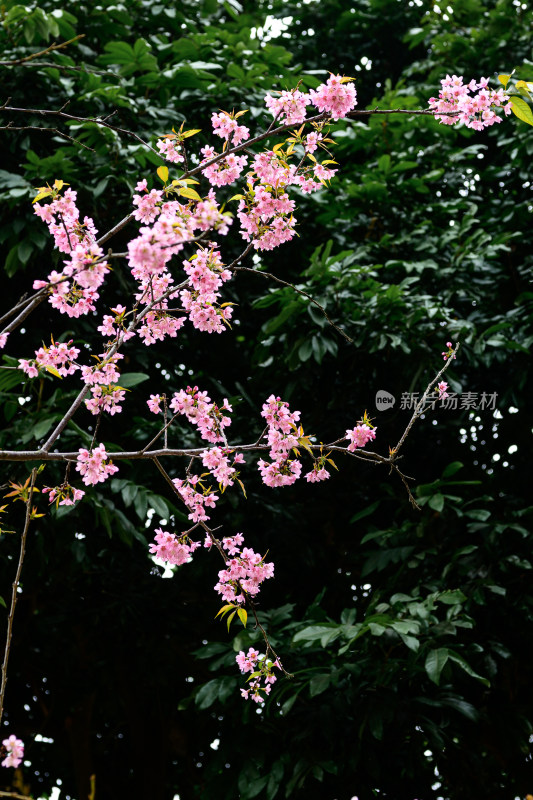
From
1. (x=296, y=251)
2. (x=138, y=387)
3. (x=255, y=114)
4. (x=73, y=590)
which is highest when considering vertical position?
(x=255, y=114)

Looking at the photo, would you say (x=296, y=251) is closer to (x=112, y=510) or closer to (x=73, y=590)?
(x=112, y=510)

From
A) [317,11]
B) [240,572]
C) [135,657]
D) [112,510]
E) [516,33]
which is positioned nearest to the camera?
[240,572]

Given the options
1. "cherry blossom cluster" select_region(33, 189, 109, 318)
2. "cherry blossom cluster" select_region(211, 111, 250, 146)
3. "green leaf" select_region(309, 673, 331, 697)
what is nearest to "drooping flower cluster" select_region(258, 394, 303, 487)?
"cherry blossom cluster" select_region(33, 189, 109, 318)

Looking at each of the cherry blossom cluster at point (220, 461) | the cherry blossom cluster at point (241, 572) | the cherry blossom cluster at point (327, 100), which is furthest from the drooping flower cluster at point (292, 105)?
the cherry blossom cluster at point (241, 572)

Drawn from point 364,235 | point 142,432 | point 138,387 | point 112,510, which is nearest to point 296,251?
point 364,235

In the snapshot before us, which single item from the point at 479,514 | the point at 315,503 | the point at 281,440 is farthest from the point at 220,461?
the point at 315,503

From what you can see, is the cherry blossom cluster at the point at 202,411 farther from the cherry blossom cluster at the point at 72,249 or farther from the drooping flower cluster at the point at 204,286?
the cherry blossom cluster at the point at 72,249

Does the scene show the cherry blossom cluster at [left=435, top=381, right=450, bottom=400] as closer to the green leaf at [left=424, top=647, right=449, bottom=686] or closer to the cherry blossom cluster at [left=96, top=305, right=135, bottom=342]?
the cherry blossom cluster at [left=96, top=305, right=135, bottom=342]

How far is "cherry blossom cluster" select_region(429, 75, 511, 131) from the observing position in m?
1.52

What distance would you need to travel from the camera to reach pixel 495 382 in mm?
2979

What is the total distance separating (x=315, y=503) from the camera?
10.3ft

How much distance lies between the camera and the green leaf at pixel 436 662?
216 centimetres

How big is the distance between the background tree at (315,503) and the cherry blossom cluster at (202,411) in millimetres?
679

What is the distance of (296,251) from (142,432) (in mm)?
1087
